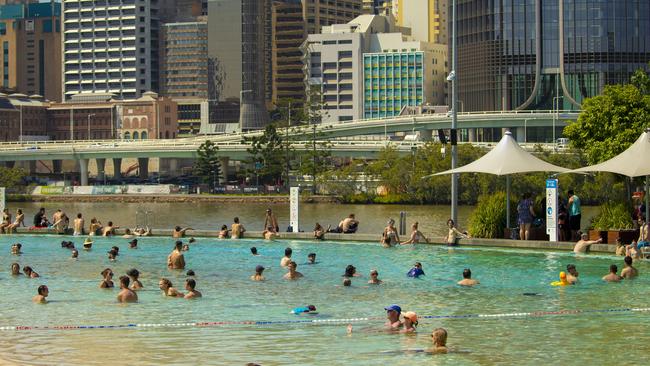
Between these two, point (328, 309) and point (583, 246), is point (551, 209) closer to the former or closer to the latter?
point (583, 246)

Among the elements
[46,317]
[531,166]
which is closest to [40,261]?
[46,317]

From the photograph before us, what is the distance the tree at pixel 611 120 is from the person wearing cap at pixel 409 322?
4506cm

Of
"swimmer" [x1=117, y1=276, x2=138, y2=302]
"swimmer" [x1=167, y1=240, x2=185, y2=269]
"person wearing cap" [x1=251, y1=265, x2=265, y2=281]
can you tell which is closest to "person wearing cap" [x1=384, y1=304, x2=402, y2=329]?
"swimmer" [x1=117, y1=276, x2=138, y2=302]

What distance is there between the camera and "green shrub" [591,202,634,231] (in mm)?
56125

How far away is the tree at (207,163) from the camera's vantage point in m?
169

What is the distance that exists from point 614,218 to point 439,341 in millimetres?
26333

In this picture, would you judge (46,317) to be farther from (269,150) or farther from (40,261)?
(269,150)

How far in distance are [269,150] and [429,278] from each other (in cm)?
11228

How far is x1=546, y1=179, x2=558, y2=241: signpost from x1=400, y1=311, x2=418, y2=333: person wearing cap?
21667mm

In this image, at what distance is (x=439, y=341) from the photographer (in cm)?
3191

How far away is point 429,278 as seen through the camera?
1860 inches

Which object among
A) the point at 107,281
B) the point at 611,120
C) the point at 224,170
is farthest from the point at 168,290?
the point at 224,170

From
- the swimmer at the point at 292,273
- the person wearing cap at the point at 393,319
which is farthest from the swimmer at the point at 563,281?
the person wearing cap at the point at 393,319

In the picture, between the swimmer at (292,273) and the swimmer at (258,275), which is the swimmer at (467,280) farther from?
the swimmer at (258,275)
